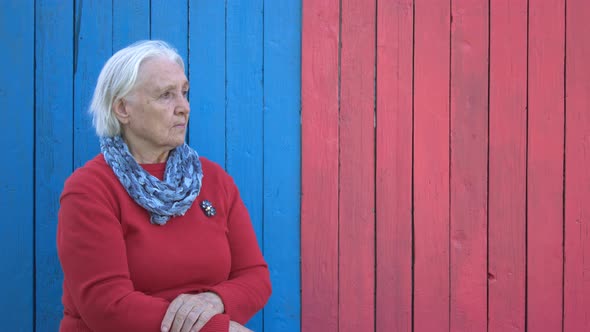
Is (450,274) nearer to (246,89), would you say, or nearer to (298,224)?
(298,224)

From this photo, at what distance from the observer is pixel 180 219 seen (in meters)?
2.32

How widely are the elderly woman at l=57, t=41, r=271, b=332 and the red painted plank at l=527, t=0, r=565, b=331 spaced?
128cm

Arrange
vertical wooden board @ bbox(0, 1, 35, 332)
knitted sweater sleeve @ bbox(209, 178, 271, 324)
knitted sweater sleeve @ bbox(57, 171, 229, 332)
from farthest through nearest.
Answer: vertical wooden board @ bbox(0, 1, 35, 332)
knitted sweater sleeve @ bbox(209, 178, 271, 324)
knitted sweater sleeve @ bbox(57, 171, 229, 332)

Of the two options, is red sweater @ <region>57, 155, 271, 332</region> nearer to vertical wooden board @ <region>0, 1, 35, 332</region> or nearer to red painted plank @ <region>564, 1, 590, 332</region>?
vertical wooden board @ <region>0, 1, 35, 332</region>

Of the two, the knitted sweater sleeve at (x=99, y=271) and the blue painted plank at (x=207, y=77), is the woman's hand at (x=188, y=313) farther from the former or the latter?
the blue painted plank at (x=207, y=77)

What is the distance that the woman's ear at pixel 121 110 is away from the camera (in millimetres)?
2385

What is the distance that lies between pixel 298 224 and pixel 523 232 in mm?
994

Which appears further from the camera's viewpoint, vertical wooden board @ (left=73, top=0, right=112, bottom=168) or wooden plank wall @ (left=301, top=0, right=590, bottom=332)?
wooden plank wall @ (left=301, top=0, right=590, bottom=332)

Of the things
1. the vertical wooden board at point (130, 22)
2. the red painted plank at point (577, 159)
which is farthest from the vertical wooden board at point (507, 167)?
the vertical wooden board at point (130, 22)

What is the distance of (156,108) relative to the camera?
236cm

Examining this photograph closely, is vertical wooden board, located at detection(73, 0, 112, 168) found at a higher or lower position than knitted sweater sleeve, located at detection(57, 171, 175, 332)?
higher

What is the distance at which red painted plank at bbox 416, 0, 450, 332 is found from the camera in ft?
9.63

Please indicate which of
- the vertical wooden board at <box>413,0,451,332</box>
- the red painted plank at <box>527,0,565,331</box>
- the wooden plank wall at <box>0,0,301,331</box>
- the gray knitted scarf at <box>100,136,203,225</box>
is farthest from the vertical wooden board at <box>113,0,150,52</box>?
the red painted plank at <box>527,0,565,331</box>

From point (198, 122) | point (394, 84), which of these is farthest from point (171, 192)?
point (394, 84)
